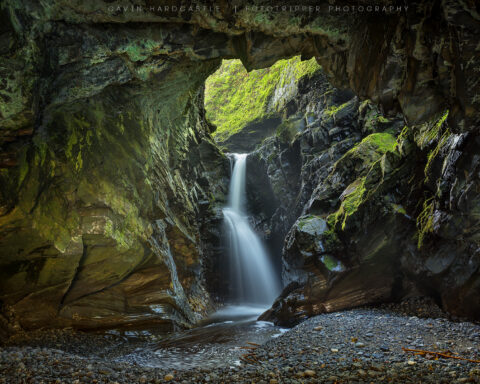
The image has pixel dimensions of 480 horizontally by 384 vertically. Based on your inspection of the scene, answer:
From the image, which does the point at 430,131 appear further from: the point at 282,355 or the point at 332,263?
the point at 282,355

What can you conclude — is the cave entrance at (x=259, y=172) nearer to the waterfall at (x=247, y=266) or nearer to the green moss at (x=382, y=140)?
the waterfall at (x=247, y=266)

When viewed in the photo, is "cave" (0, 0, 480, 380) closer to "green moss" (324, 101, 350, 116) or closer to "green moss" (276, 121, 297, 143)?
"green moss" (324, 101, 350, 116)

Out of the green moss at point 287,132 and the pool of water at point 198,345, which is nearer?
the pool of water at point 198,345

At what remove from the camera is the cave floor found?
4.92m

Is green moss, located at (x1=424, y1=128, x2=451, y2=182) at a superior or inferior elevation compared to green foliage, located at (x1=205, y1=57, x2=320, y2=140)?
inferior

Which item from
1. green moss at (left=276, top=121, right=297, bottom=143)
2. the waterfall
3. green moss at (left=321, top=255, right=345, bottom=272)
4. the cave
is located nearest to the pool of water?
the cave

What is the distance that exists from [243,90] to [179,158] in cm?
2809

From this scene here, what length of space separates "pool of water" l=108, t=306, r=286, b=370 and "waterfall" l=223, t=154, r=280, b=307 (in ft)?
29.1

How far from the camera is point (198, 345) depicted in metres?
9.55

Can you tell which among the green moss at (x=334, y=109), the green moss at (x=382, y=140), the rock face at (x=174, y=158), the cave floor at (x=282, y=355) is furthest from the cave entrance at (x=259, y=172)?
the cave floor at (x=282, y=355)

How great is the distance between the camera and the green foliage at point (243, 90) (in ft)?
97.9

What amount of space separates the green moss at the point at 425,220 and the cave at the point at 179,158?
8cm

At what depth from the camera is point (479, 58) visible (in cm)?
466

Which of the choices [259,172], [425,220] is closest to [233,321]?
[425,220]
